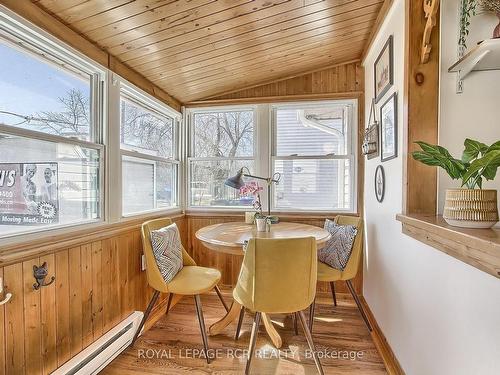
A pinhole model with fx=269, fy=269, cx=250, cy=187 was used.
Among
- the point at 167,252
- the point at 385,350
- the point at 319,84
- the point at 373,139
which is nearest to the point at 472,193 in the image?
the point at 373,139

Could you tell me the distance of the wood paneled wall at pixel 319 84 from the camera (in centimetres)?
291

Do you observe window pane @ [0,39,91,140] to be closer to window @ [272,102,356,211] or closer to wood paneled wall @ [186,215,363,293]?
wood paneled wall @ [186,215,363,293]

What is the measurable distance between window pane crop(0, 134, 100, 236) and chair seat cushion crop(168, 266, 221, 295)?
776 mm

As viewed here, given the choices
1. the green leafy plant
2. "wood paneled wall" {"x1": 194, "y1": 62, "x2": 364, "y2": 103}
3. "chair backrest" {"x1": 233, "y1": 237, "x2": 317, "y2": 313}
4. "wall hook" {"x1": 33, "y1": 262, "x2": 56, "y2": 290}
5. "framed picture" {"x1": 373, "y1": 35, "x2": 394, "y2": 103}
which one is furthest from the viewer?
"wood paneled wall" {"x1": 194, "y1": 62, "x2": 364, "y2": 103}

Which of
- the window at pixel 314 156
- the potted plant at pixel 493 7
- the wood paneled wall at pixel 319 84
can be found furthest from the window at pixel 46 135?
the potted plant at pixel 493 7

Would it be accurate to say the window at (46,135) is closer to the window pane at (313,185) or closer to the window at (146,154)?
the window at (146,154)

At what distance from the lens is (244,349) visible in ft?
6.62

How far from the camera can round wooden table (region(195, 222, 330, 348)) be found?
1.85 m

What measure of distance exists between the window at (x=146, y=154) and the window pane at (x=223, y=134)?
0.94 ft

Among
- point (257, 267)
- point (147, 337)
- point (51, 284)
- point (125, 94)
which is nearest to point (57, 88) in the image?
point (125, 94)

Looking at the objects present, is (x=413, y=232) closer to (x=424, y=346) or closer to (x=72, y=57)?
(x=424, y=346)

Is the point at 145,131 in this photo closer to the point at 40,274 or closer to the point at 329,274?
the point at 40,274

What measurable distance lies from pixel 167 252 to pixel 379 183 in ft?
5.94

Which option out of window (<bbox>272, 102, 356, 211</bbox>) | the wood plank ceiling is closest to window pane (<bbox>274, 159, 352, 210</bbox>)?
window (<bbox>272, 102, 356, 211</bbox>)
